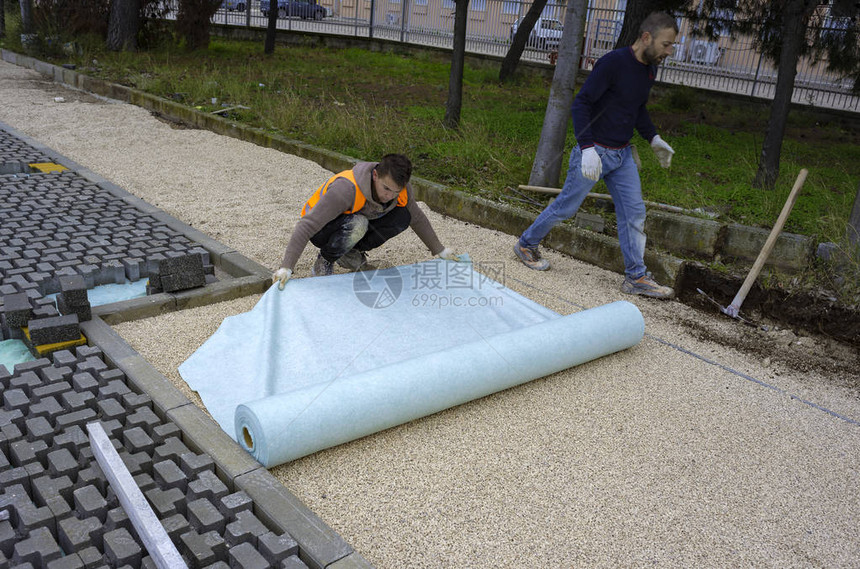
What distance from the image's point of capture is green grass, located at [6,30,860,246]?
22.2ft

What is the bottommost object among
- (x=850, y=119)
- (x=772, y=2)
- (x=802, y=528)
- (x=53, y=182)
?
(x=802, y=528)

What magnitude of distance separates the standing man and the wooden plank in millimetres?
3573

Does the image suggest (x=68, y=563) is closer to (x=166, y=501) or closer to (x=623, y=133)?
(x=166, y=501)

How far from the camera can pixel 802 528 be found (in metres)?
2.72

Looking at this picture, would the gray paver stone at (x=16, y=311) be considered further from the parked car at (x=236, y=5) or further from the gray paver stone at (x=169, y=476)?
the parked car at (x=236, y=5)

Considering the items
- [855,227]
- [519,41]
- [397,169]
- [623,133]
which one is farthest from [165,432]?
[519,41]

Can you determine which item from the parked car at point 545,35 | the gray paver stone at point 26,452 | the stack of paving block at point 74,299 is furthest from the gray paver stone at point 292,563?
the parked car at point 545,35

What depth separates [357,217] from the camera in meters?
4.37

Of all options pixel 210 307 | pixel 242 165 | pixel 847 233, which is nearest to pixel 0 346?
pixel 210 307

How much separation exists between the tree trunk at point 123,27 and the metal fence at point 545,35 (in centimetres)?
721

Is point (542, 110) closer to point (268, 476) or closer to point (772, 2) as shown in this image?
point (772, 2)

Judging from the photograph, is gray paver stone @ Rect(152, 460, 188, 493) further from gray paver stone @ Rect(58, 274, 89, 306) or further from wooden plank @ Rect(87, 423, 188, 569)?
gray paver stone @ Rect(58, 274, 89, 306)

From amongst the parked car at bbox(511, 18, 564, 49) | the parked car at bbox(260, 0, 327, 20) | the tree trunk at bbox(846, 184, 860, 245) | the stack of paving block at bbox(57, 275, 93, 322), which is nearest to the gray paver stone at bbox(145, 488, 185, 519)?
the stack of paving block at bbox(57, 275, 93, 322)

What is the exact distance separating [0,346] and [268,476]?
1952mm
